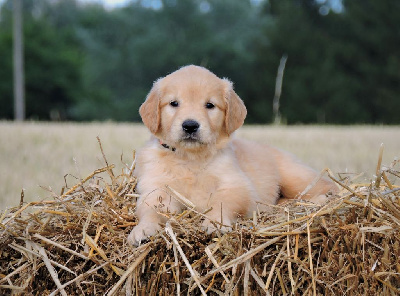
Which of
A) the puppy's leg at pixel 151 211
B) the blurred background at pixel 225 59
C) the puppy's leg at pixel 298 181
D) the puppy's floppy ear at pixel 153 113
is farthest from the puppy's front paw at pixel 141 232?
the blurred background at pixel 225 59

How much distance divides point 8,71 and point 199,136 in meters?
31.1

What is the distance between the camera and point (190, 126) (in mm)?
3756

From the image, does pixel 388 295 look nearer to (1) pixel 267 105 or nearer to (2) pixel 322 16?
(1) pixel 267 105

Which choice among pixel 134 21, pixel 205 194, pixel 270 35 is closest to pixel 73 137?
pixel 205 194

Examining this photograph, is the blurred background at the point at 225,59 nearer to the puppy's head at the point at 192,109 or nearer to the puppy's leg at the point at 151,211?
the puppy's head at the point at 192,109

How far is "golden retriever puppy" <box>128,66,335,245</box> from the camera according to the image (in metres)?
3.80

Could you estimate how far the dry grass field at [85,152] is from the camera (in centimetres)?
686

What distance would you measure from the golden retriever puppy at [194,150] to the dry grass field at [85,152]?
2.19m

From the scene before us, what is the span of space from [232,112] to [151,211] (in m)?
1.01

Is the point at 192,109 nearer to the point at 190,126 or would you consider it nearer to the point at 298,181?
the point at 190,126

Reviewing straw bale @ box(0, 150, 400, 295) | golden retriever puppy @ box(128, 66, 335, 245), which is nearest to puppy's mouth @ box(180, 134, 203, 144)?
golden retriever puppy @ box(128, 66, 335, 245)

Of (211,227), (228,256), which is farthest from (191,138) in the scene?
(228,256)

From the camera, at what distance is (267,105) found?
29750mm

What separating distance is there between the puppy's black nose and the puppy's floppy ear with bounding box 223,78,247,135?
0.40m
